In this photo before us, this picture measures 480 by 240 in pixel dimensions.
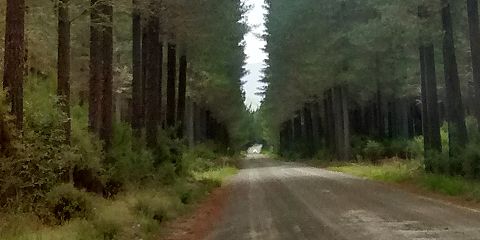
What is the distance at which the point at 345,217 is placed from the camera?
14047 millimetres

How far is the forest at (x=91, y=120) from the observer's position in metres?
11.1

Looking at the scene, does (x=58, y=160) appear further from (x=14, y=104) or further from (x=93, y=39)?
(x=93, y=39)

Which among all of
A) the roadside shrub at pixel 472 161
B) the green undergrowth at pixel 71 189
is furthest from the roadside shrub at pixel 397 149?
the green undergrowth at pixel 71 189

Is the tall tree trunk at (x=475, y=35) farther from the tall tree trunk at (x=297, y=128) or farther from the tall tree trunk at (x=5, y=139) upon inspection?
the tall tree trunk at (x=297, y=128)

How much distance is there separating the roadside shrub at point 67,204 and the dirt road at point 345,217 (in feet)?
Result: 7.93

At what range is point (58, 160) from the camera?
12836 mm

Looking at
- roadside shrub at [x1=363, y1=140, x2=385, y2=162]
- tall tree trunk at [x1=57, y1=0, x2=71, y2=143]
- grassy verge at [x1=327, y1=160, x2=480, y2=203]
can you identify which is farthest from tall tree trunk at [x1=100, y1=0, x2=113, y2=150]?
roadside shrub at [x1=363, y1=140, x2=385, y2=162]

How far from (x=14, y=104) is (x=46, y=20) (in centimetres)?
405

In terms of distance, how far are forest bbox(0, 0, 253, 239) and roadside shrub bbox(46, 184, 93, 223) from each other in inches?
0.7

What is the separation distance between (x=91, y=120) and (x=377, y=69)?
26.3 m

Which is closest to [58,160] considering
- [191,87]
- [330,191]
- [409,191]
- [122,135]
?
[122,135]

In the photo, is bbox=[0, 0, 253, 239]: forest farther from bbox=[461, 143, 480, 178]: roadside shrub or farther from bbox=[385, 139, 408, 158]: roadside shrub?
bbox=[385, 139, 408, 158]: roadside shrub

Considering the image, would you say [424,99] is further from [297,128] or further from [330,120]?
[297,128]

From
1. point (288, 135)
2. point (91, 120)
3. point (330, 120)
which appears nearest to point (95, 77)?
point (91, 120)
